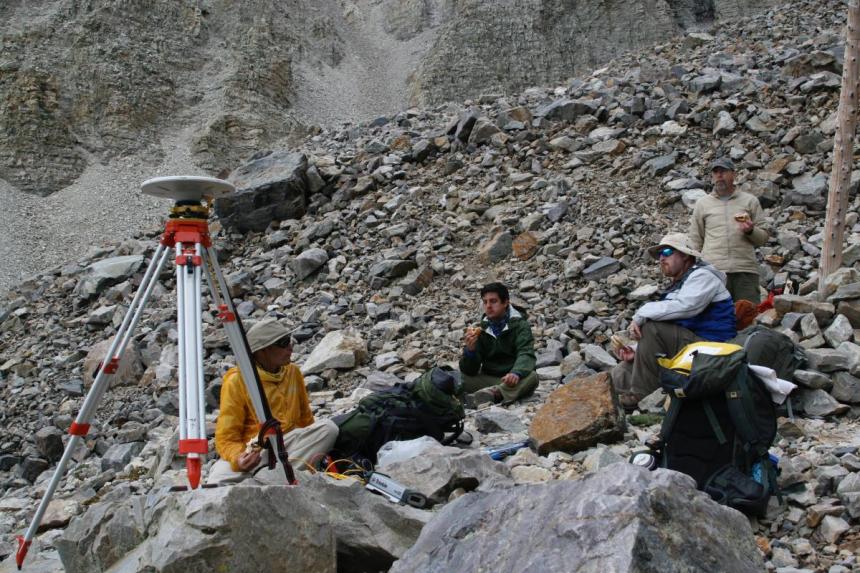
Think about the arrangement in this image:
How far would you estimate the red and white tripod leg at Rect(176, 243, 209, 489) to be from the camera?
332 centimetres

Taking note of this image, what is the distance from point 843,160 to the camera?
26.4ft

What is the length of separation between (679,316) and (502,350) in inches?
76.2

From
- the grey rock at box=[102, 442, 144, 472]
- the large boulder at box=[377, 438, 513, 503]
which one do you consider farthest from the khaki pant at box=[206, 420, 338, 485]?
the grey rock at box=[102, 442, 144, 472]

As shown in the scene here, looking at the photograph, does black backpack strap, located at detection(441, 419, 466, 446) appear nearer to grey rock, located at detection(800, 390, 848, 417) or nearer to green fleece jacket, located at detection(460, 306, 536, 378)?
green fleece jacket, located at detection(460, 306, 536, 378)

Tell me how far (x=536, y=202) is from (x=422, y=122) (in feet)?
23.8

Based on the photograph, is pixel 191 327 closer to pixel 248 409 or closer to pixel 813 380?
pixel 248 409

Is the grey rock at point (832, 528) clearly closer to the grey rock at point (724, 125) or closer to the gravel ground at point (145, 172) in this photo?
the grey rock at point (724, 125)

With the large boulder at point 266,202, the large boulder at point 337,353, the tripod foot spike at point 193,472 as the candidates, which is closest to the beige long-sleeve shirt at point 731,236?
the large boulder at point 337,353

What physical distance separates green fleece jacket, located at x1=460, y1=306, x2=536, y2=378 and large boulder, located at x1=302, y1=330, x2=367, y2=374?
7.20 ft

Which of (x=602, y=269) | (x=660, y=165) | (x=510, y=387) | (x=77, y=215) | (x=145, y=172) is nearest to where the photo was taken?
(x=510, y=387)

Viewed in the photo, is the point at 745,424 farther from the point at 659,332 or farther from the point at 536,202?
the point at 536,202

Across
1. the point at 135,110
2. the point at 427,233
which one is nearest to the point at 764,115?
the point at 427,233

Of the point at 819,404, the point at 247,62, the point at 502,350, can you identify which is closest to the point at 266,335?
the point at 502,350

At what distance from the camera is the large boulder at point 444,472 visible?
4.00 metres
